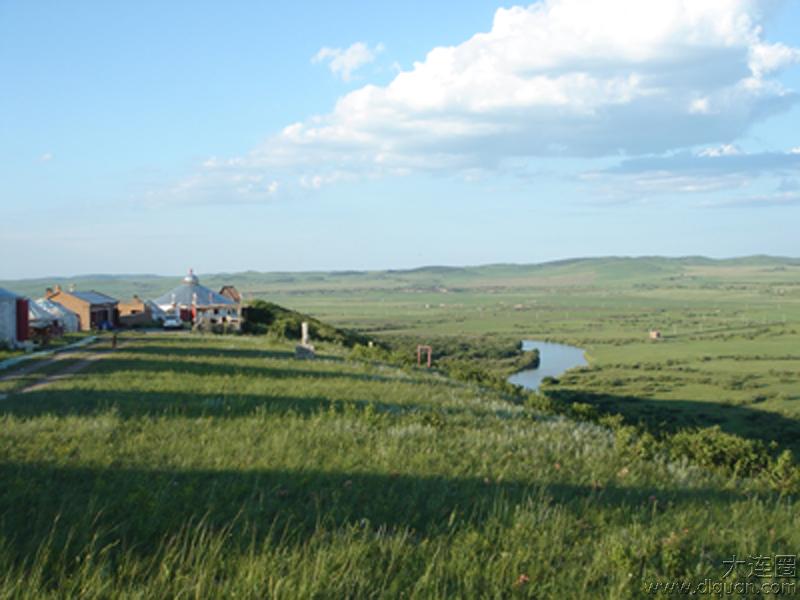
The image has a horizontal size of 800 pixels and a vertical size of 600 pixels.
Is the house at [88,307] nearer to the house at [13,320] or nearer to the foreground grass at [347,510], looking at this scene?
the house at [13,320]

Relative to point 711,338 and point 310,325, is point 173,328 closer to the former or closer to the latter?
point 310,325

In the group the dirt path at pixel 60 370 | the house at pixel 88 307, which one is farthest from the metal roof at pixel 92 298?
the dirt path at pixel 60 370

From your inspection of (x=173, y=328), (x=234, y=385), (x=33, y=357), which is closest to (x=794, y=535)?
(x=234, y=385)

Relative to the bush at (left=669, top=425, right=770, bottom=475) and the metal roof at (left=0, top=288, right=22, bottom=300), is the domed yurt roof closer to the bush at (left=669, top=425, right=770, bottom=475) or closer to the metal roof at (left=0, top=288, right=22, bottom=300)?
the metal roof at (left=0, top=288, right=22, bottom=300)

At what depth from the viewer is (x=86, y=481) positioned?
7254mm

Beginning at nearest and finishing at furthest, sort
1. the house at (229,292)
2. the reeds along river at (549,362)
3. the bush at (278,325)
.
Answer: the bush at (278,325)
the house at (229,292)
the reeds along river at (549,362)

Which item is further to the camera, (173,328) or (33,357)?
(173,328)

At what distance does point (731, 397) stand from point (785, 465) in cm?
5989

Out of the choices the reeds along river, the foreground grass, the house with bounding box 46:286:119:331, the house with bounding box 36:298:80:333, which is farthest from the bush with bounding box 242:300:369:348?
the foreground grass

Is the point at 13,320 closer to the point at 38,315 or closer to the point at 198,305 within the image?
the point at 38,315

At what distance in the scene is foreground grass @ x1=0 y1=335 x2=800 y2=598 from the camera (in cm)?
491

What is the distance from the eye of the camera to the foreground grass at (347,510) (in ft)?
16.1

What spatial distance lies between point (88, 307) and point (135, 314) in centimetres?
812

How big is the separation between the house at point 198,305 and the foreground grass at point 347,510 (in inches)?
1915
